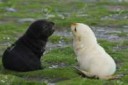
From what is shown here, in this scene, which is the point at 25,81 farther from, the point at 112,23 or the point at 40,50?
the point at 112,23

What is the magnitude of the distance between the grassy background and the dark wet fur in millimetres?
262

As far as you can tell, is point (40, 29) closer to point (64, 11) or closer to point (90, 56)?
point (90, 56)

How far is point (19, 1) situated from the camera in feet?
140

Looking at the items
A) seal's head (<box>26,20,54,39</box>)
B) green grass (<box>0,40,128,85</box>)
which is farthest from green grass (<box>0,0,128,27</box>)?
seal's head (<box>26,20,54,39</box>)

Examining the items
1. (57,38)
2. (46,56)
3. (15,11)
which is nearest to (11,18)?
(15,11)

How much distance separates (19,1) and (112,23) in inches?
463

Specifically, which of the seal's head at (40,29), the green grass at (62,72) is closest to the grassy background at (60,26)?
the green grass at (62,72)

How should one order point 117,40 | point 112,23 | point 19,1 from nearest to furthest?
point 117,40
point 112,23
point 19,1

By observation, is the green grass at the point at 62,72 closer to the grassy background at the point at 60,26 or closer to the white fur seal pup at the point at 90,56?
the grassy background at the point at 60,26

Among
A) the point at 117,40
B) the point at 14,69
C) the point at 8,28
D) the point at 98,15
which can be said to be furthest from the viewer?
the point at 98,15

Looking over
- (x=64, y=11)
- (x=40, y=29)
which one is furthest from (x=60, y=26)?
(x=40, y=29)

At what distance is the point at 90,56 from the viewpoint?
700 inches

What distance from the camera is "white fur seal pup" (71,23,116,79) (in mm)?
17516

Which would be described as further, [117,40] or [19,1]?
[19,1]
